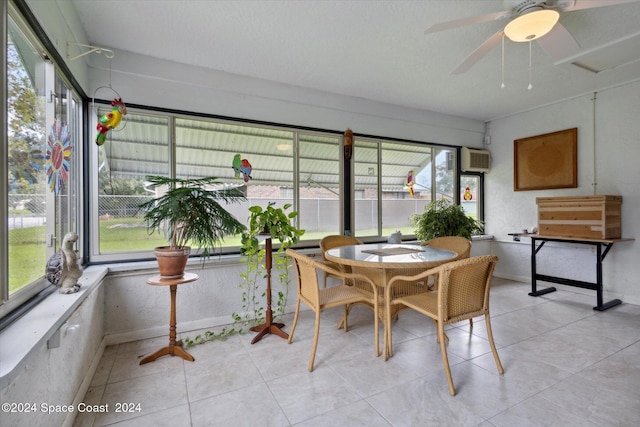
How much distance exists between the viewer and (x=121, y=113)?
2.60 metres

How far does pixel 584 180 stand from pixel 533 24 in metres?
3.35

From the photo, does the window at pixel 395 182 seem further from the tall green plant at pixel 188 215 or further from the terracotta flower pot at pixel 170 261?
the terracotta flower pot at pixel 170 261

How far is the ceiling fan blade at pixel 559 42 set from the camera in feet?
6.92

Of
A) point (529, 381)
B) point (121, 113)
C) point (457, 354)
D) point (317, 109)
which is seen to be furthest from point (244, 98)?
point (529, 381)

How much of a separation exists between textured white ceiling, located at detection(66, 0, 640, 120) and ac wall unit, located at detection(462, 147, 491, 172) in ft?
4.27

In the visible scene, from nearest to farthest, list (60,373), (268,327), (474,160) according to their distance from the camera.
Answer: (60,373) → (268,327) → (474,160)

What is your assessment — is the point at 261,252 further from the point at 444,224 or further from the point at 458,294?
the point at 444,224

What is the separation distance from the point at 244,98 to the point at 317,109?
96 centimetres

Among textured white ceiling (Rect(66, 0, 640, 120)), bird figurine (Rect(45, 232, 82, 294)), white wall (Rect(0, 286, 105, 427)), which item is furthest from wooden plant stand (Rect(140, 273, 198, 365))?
textured white ceiling (Rect(66, 0, 640, 120))

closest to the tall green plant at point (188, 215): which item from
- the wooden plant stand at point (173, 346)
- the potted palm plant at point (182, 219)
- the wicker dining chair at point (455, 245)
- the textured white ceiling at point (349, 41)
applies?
the potted palm plant at point (182, 219)

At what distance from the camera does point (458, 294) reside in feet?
6.89

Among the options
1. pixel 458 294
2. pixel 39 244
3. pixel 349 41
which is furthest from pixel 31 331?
pixel 349 41

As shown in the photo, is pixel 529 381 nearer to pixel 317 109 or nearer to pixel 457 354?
pixel 457 354

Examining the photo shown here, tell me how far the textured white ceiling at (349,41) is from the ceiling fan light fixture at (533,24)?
0.32m
